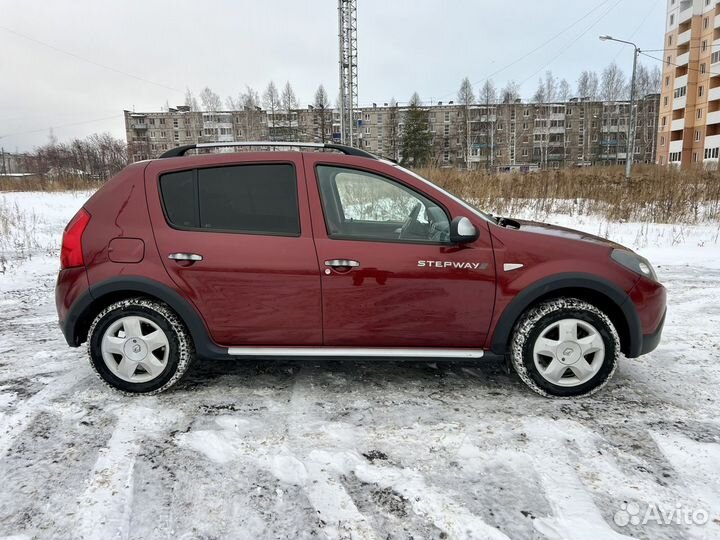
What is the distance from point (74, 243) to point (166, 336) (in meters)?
0.92

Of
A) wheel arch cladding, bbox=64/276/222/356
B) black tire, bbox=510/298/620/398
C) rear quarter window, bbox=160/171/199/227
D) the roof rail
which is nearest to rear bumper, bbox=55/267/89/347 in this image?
wheel arch cladding, bbox=64/276/222/356

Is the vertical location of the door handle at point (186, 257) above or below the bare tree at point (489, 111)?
below

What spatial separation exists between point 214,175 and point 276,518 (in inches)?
90.1

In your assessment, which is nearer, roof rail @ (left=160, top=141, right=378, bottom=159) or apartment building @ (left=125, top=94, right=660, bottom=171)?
roof rail @ (left=160, top=141, right=378, bottom=159)

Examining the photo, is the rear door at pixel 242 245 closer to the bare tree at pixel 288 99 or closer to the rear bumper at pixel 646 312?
the rear bumper at pixel 646 312

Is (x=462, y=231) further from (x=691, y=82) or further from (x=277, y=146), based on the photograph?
(x=691, y=82)

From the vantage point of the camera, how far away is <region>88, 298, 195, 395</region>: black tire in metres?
3.22

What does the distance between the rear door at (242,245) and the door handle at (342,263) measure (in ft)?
0.37

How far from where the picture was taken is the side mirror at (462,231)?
302cm

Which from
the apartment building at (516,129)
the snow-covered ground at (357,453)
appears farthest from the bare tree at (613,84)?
the snow-covered ground at (357,453)

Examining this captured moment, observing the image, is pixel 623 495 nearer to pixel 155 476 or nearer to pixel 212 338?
pixel 155 476

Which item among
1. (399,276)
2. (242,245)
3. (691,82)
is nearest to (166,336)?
(242,245)

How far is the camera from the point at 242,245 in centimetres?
316

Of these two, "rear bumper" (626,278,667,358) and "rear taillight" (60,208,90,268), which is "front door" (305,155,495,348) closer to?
"rear bumper" (626,278,667,358)
